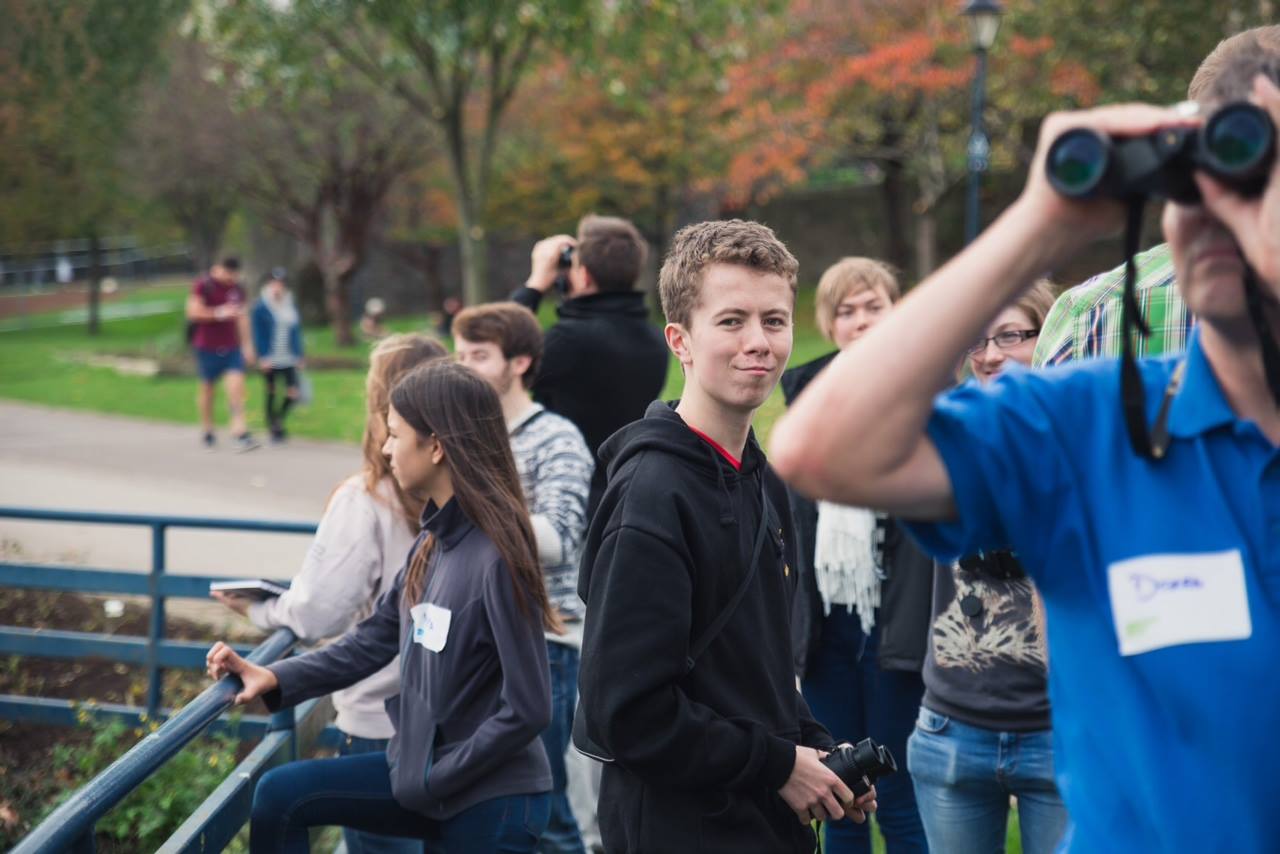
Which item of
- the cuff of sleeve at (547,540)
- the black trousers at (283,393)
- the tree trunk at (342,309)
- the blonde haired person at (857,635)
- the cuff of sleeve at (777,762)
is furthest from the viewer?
the tree trunk at (342,309)

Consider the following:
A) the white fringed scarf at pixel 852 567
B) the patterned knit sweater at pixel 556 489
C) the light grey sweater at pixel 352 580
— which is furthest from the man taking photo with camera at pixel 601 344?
the white fringed scarf at pixel 852 567

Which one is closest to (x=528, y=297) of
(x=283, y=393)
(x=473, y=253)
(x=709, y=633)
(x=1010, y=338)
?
(x=1010, y=338)

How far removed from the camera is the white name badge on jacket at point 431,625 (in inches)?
127

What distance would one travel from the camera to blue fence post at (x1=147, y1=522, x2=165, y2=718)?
20.1ft

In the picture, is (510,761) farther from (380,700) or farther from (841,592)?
(841,592)

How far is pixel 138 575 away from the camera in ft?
20.6

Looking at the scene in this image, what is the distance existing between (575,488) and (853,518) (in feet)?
3.18

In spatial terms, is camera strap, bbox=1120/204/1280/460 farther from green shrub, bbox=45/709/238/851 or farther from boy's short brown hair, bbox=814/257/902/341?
green shrub, bbox=45/709/238/851

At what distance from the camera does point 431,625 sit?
10.7ft

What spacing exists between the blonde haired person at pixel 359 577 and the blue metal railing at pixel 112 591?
213 cm

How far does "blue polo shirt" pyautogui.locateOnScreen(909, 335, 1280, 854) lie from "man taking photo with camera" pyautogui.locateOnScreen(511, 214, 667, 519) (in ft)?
11.2

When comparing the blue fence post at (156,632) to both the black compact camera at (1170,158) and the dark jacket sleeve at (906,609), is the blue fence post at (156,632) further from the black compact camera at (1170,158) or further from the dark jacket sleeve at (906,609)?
the black compact camera at (1170,158)

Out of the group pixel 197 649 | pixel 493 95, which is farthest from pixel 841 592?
pixel 493 95

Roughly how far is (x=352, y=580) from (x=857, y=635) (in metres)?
1.54
